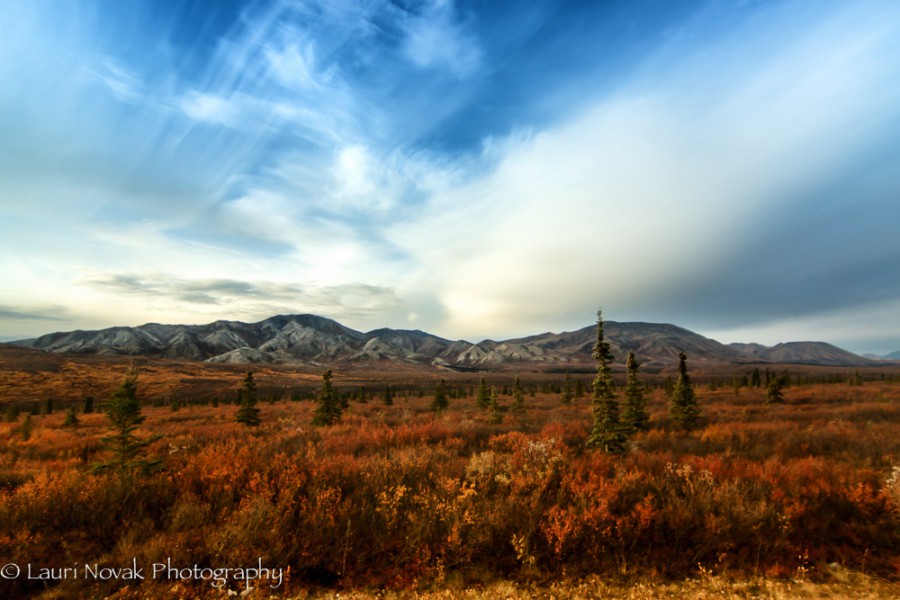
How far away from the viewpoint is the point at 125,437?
852 centimetres

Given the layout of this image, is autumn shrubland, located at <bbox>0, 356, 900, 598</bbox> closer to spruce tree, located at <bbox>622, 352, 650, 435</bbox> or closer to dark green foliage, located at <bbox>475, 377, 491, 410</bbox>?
spruce tree, located at <bbox>622, 352, 650, 435</bbox>

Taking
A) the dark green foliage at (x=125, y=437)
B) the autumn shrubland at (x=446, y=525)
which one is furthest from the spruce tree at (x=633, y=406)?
the dark green foliage at (x=125, y=437)

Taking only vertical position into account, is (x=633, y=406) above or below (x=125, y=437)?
below

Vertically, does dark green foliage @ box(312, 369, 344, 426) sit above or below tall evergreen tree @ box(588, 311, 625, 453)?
below

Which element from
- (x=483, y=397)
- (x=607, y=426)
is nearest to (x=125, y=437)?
(x=607, y=426)

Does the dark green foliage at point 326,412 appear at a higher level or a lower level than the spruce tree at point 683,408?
lower

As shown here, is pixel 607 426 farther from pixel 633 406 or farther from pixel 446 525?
pixel 446 525

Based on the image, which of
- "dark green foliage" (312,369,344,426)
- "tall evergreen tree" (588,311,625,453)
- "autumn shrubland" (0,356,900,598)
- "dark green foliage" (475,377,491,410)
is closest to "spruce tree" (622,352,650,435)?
"tall evergreen tree" (588,311,625,453)

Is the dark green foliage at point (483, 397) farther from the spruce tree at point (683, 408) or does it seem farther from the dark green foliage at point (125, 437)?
the dark green foliage at point (125, 437)

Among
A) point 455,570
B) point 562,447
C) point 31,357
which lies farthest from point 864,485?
point 31,357

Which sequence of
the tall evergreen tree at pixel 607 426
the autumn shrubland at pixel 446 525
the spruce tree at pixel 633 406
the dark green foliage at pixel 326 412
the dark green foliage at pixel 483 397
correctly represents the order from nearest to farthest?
the autumn shrubland at pixel 446 525 < the tall evergreen tree at pixel 607 426 < the spruce tree at pixel 633 406 < the dark green foliage at pixel 326 412 < the dark green foliage at pixel 483 397

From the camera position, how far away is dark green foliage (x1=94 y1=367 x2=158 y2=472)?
804cm

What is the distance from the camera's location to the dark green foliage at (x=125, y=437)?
8039 millimetres

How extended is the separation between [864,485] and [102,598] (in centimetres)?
1384
